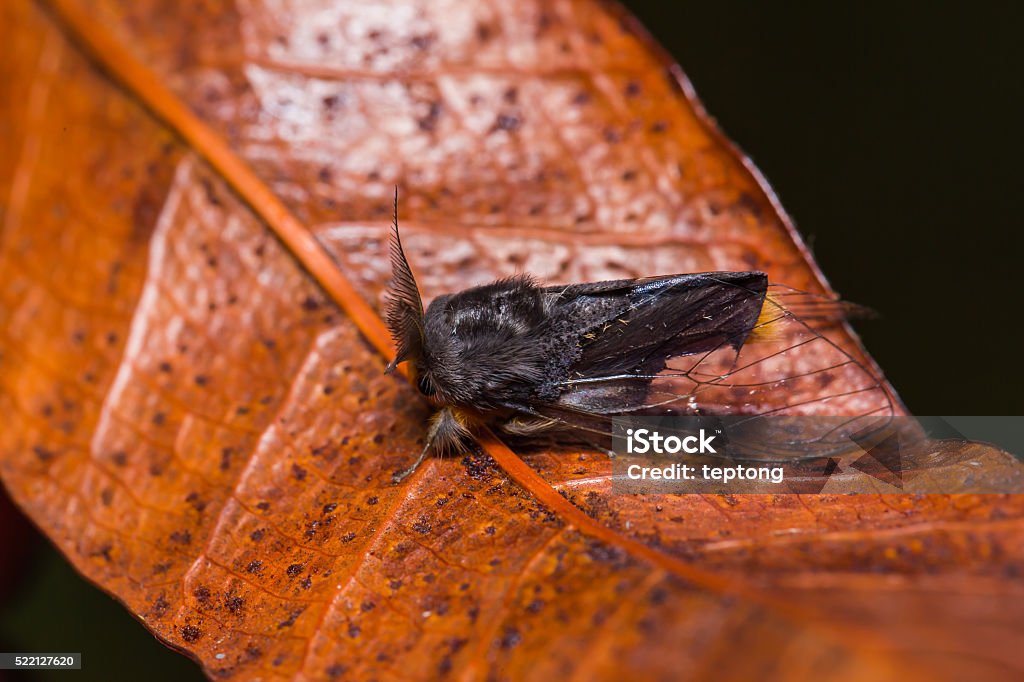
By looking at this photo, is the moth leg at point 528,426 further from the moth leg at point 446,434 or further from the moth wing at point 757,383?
the moth leg at point 446,434

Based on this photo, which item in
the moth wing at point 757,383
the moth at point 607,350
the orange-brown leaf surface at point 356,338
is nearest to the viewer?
the orange-brown leaf surface at point 356,338

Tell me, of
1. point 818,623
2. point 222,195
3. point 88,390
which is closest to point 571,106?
point 222,195

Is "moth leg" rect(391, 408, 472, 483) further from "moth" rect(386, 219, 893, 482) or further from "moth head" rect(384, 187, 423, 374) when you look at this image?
"moth head" rect(384, 187, 423, 374)

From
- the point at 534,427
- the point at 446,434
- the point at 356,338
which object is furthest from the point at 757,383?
the point at 356,338

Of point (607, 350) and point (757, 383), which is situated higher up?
point (607, 350)

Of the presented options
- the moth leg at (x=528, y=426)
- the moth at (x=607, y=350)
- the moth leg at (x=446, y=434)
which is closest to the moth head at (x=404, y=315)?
the moth at (x=607, y=350)

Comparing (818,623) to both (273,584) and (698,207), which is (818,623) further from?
(698,207)

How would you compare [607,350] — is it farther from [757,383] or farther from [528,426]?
[757,383]

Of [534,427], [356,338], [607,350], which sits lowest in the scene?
[534,427]
